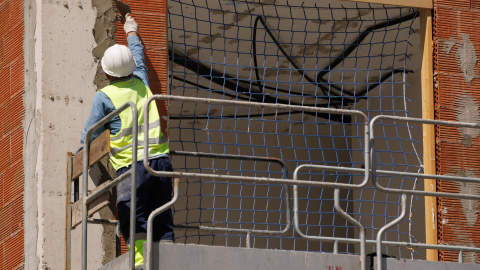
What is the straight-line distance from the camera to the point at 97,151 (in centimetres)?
768

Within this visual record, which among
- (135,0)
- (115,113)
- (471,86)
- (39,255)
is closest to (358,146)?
(471,86)

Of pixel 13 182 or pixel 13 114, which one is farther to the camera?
pixel 13 114

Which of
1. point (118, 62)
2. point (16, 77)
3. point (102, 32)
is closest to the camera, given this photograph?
point (118, 62)

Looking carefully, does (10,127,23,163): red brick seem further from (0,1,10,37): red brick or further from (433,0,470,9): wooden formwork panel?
(433,0,470,9): wooden formwork panel

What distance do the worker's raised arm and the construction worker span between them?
1.03 ft

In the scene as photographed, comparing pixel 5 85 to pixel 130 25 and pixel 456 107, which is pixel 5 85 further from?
pixel 456 107

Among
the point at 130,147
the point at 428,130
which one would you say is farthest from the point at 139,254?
the point at 428,130

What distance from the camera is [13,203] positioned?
943 cm

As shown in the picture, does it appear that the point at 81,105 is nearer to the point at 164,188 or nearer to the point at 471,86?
the point at 164,188

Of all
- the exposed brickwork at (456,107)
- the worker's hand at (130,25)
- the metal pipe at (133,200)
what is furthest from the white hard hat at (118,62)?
the exposed brickwork at (456,107)

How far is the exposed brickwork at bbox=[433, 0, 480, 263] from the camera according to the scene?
10274 mm

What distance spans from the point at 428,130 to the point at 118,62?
3.83 m

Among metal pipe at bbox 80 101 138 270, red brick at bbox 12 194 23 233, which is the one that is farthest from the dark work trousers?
red brick at bbox 12 194 23 233

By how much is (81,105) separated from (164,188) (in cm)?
196
